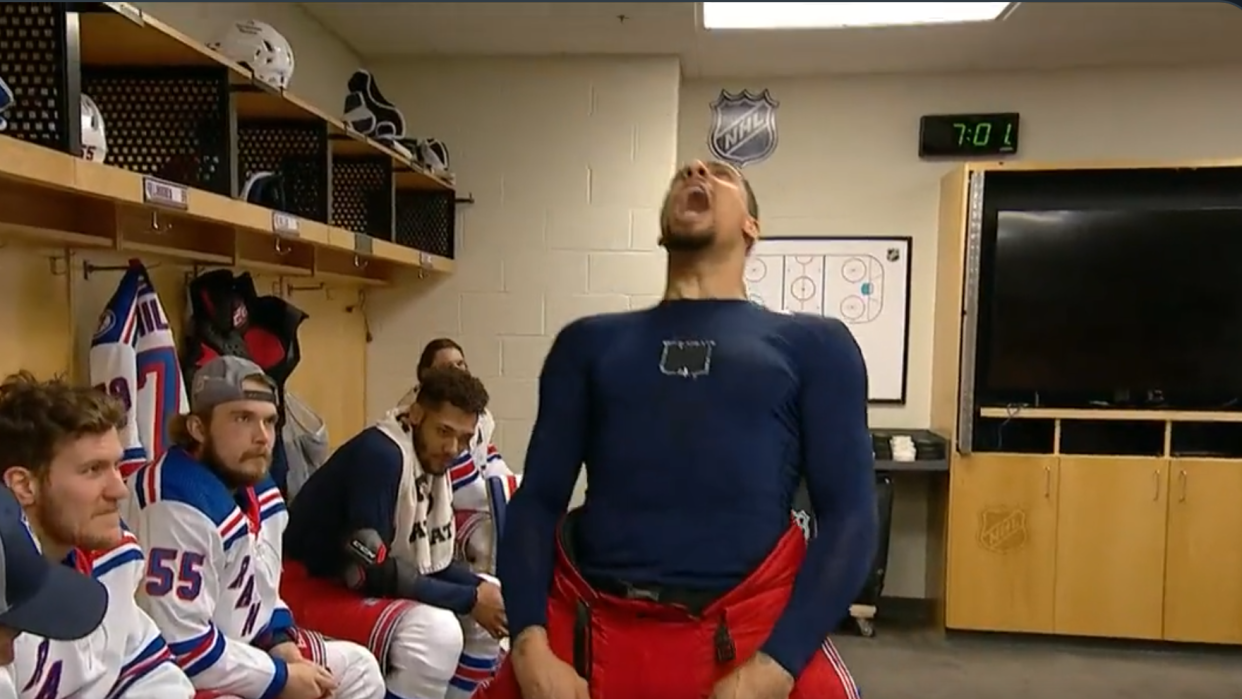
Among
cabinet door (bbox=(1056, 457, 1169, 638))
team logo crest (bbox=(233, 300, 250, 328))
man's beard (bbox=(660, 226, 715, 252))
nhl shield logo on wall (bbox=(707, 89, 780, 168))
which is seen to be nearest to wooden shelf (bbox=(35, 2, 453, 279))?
team logo crest (bbox=(233, 300, 250, 328))

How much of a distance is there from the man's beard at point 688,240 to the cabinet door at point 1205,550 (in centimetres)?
336

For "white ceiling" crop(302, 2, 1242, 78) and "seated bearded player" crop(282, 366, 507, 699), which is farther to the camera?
"white ceiling" crop(302, 2, 1242, 78)

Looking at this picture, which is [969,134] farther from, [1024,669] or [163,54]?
[163,54]

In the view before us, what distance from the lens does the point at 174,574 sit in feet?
5.90

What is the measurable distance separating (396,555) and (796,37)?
262cm

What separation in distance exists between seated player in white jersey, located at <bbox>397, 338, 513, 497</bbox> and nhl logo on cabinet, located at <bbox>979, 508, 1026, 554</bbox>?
2.10 m

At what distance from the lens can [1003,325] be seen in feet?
13.8

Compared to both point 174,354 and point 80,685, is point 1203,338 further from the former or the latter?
point 80,685

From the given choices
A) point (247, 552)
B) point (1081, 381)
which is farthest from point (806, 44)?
point (247, 552)

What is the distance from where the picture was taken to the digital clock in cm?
438

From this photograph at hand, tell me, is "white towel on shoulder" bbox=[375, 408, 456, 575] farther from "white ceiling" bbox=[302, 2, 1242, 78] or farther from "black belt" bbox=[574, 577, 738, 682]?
"white ceiling" bbox=[302, 2, 1242, 78]

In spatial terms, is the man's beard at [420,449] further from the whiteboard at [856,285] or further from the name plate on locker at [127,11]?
the whiteboard at [856,285]

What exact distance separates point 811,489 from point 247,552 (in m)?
1.17

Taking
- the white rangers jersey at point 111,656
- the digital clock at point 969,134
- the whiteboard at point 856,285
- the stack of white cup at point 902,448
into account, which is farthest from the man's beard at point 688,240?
the digital clock at point 969,134
